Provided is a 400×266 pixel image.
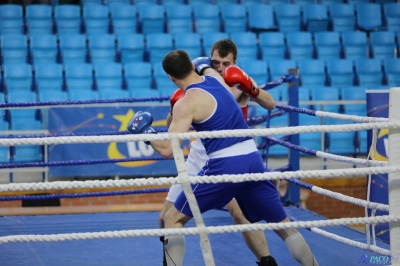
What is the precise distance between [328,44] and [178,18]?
2.31 meters

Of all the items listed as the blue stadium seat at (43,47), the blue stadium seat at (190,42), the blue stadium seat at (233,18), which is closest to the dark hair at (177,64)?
the blue stadium seat at (190,42)

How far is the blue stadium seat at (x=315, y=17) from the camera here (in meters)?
9.88

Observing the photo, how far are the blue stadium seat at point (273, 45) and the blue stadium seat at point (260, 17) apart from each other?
390mm

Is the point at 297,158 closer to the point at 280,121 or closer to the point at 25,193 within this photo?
the point at 280,121

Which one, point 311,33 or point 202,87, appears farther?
point 311,33

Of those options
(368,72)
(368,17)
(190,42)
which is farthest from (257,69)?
(368,17)

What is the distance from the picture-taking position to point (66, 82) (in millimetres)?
8242

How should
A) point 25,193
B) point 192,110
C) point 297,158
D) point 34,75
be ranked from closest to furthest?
point 192,110 → point 297,158 → point 25,193 → point 34,75

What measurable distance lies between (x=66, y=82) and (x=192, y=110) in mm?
5552

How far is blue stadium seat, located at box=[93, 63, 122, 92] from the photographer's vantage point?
8.32 m

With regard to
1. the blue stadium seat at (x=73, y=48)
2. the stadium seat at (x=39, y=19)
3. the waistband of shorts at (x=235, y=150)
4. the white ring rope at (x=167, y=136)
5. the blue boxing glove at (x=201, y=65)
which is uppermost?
the stadium seat at (x=39, y=19)

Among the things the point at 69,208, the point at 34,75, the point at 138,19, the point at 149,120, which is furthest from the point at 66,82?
the point at 149,120

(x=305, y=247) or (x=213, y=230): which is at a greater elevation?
(x=213, y=230)

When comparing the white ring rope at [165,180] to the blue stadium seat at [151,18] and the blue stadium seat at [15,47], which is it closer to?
the blue stadium seat at [15,47]
